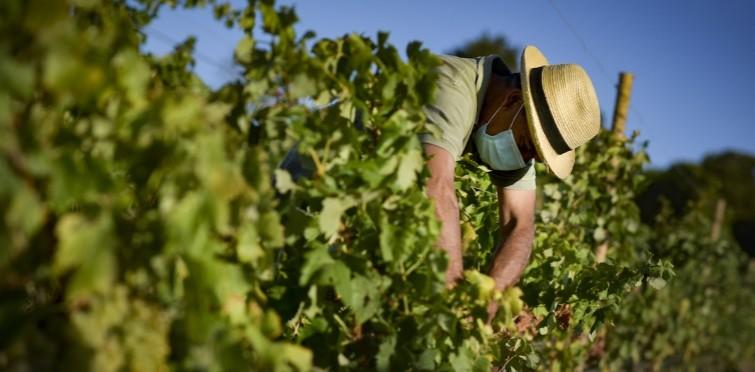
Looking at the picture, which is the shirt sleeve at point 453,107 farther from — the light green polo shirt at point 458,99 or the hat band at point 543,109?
the hat band at point 543,109

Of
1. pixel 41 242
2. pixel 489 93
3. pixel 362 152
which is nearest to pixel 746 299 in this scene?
pixel 489 93

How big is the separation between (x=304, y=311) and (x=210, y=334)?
0.60 m

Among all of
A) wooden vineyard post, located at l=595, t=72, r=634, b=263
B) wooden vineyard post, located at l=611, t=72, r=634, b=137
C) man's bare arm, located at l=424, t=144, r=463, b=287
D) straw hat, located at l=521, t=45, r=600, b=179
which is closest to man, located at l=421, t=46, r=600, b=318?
straw hat, located at l=521, t=45, r=600, b=179

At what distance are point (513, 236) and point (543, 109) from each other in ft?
1.97

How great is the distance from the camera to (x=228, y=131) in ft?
4.66

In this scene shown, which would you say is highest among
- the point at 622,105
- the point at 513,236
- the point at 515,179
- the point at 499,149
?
the point at 622,105

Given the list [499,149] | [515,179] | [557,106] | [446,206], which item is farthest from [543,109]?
[446,206]

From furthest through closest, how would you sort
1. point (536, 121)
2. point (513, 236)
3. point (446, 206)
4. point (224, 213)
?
point (513, 236)
point (536, 121)
point (446, 206)
point (224, 213)

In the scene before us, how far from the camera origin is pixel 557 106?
2.84 meters

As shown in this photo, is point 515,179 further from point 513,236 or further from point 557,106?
point 557,106

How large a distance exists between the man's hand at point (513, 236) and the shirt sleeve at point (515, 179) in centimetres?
2

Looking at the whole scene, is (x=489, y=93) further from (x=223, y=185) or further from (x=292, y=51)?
(x=223, y=185)

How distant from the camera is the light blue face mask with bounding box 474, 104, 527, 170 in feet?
9.48

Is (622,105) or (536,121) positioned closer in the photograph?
(536,121)
